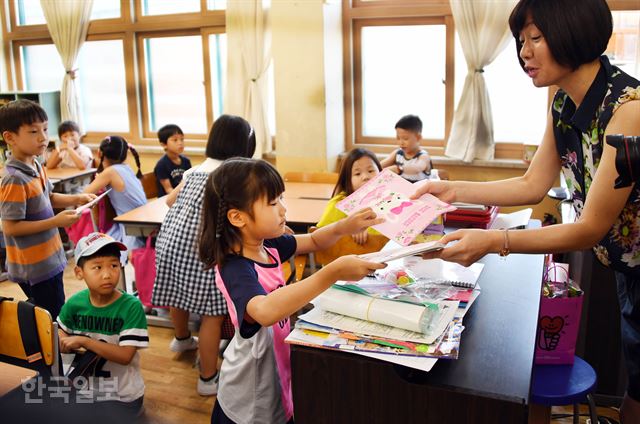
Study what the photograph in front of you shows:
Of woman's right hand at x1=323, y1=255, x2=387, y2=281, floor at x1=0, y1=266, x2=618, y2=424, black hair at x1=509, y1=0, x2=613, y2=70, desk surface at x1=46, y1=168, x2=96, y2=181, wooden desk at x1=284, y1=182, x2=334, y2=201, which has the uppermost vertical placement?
black hair at x1=509, y1=0, x2=613, y2=70

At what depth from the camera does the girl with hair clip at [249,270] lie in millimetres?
1482

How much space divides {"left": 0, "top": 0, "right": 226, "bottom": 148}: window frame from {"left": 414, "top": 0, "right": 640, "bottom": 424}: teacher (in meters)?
4.52

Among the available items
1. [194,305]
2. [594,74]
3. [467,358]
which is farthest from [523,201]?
[194,305]

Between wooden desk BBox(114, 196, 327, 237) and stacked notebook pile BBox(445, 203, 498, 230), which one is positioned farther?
wooden desk BBox(114, 196, 327, 237)

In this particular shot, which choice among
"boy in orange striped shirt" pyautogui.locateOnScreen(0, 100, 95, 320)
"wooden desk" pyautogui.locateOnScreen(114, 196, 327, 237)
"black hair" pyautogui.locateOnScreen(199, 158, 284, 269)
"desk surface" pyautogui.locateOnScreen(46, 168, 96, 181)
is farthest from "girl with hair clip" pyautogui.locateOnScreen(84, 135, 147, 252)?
"black hair" pyautogui.locateOnScreen(199, 158, 284, 269)

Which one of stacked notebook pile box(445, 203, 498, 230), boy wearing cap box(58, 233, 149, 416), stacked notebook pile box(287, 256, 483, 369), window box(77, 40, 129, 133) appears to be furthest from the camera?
window box(77, 40, 129, 133)

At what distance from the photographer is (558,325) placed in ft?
6.40

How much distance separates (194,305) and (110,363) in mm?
502

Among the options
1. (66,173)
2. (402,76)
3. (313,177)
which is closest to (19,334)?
(313,177)

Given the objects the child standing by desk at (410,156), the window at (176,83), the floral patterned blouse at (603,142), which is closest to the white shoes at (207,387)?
the floral patterned blouse at (603,142)

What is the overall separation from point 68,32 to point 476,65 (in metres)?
4.13

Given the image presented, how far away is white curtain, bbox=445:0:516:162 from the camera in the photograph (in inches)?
176

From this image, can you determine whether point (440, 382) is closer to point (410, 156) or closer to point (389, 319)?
point (389, 319)

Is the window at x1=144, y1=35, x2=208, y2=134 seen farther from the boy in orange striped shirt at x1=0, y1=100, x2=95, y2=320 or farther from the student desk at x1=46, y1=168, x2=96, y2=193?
the boy in orange striped shirt at x1=0, y1=100, x2=95, y2=320
